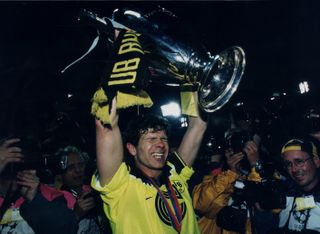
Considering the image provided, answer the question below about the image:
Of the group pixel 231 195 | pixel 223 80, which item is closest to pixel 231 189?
pixel 231 195

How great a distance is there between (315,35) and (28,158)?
25.0 feet

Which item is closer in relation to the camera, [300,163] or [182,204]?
[182,204]

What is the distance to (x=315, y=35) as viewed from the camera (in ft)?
26.2

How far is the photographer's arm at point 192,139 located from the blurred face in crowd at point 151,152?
326mm

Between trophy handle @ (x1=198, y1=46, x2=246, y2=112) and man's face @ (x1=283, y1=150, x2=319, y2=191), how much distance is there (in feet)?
6.41

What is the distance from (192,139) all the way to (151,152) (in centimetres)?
54

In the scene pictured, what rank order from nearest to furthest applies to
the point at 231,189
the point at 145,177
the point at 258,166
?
the point at 145,177
the point at 258,166
the point at 231,189

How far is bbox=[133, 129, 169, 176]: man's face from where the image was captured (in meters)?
2.71

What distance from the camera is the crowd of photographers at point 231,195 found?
300cm

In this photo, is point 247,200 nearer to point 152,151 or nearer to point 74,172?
point 152,151

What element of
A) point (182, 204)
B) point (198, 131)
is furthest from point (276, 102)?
point (182, 204)

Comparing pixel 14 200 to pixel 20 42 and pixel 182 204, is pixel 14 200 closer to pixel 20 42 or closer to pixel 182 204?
pixel 182 204

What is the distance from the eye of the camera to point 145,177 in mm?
2646

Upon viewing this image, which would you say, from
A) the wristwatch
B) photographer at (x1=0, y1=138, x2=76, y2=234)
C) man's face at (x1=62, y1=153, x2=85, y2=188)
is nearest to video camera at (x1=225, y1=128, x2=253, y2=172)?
the wristwatch
